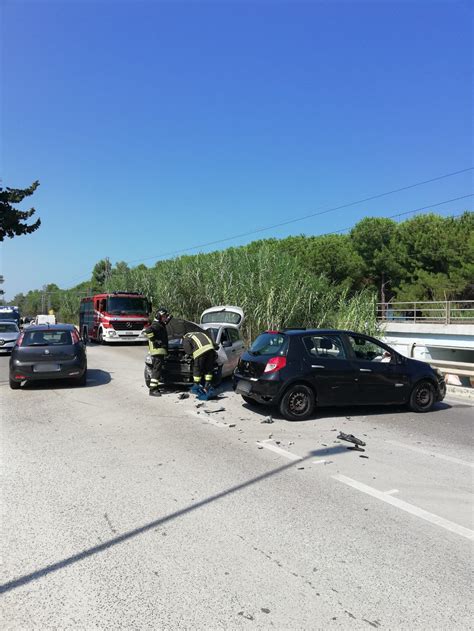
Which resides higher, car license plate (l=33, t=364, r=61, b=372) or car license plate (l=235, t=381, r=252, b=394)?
car license plate (l=33, t=364, r=61, b=372)

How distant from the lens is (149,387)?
10.7m

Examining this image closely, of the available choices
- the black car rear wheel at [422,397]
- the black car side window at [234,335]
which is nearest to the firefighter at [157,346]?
the black car side window at [234,335]

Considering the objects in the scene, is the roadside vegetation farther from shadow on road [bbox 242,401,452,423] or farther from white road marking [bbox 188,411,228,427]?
white road marking [bbox 188,411,228,427]

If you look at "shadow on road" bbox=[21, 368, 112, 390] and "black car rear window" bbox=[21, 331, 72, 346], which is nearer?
"black car rear window" bbox=[21, 331, 72, 346]

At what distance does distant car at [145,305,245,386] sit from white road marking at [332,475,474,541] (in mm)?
5793

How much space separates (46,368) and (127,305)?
14.0 meters

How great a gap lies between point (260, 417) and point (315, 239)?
40.3 m

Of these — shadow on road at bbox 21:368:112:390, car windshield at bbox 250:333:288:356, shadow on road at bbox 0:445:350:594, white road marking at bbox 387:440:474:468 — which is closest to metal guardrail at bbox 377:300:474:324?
shadow on road at bbox 21:368:112:390

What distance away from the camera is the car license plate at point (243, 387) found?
8323mm

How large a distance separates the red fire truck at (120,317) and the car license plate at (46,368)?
1255 centimetres

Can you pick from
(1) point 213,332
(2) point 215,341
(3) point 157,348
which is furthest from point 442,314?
(3) point 157,348

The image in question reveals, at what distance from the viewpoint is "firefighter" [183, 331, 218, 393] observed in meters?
9.75

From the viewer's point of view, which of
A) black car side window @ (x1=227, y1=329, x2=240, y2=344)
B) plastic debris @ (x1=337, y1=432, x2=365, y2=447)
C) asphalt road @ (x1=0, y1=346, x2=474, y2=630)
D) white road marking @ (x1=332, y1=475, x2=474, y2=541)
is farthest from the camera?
black car side window @ (x1=227, y1=329, x2=240, y2=344)

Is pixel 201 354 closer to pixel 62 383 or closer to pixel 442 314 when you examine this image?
pixel 62 383
